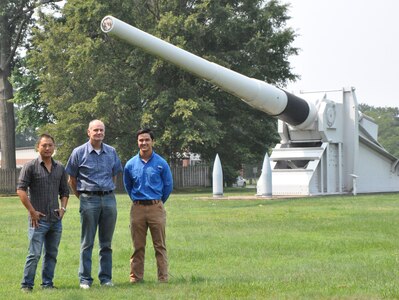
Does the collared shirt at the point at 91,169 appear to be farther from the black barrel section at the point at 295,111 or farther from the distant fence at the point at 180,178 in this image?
A: the distant fence at the point at 180,178

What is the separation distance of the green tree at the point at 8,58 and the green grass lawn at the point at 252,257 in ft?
90.5

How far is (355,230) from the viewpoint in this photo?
575 inches

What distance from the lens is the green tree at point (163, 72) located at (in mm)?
40250

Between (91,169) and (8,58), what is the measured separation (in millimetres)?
39580

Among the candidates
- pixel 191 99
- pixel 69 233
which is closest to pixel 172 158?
pixel 191 99

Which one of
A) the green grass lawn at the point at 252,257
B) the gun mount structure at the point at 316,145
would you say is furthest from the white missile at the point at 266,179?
the green grass lawn at the point at 252,257

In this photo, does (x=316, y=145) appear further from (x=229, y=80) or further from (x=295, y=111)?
(x=229, y=80)

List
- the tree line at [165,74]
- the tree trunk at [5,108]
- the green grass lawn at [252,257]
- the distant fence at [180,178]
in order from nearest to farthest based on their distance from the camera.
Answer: the green grass lawn at [252,257] < the tree line at [165,74] < the distant fence at [180,178] < the tree trunk at [5,108]

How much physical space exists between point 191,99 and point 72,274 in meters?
29.9

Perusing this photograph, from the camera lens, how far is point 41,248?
8789 millimetres

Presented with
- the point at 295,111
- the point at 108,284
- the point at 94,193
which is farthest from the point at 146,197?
the point at 295,111

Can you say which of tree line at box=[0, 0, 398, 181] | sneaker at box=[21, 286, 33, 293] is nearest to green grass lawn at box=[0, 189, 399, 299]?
sneaker at box=[21, 286, 33, 293]

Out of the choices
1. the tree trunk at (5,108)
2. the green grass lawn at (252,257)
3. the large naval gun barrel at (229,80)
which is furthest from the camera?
the tree trunk at (5,108)

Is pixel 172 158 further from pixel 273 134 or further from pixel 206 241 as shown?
pixel 206 241
